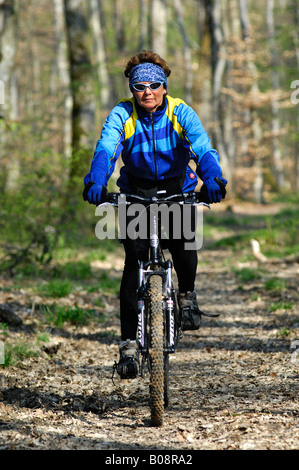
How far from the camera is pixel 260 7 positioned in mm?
46125

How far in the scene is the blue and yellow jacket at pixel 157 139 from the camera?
4297mm

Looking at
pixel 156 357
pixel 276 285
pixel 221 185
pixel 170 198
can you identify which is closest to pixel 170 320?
pixel 156 357

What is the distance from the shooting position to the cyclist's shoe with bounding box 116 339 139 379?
4.22 metres

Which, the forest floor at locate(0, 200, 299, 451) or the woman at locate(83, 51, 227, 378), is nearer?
the forest floor at locate(0, 200, 299, 451)

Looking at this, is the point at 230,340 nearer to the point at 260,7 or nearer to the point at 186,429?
the point at 186,429

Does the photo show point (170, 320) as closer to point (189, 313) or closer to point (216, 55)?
point (189, 313)

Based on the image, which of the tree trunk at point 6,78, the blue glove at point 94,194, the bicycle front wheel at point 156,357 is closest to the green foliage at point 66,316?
the tree trunk at point 6,78

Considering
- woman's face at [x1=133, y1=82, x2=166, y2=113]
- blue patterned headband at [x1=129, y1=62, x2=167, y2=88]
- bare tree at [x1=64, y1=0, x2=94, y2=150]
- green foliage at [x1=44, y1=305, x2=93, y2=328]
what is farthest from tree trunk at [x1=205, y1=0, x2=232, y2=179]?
woman's face at [x1=133, y1=82, x2=166, y2=113]

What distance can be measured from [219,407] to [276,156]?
29178 mm

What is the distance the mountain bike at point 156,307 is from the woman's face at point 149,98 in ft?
2.08

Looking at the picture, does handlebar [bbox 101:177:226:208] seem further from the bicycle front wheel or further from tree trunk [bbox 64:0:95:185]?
tree trunk [bbox 64:0:95:185]

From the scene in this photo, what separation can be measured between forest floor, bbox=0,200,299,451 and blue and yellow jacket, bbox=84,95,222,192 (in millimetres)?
1699

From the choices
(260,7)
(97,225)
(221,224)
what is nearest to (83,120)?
(97,225)

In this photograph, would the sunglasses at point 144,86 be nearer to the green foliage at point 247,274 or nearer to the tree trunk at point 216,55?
the green foliage at point 247,274
